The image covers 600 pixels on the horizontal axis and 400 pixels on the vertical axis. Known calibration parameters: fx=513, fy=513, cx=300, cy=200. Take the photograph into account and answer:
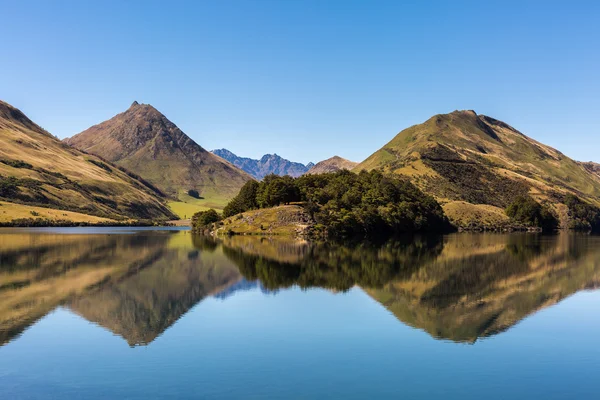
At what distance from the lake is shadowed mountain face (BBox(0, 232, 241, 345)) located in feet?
0.81

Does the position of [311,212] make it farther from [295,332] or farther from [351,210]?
[295,332]

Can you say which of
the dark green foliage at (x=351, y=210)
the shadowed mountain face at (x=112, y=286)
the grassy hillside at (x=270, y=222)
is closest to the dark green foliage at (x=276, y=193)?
the grassy hillside at (x=270, y=222)

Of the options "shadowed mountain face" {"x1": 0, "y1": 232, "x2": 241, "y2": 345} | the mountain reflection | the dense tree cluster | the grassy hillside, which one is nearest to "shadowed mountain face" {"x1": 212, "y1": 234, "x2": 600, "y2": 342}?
the mountain reflection

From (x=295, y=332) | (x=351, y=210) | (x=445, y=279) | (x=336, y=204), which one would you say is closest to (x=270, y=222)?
(x=336, y=204)

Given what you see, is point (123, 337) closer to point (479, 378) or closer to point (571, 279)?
point (479, 378)

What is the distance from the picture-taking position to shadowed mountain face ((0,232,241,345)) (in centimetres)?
4397

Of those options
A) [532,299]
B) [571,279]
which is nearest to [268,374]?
[532,299]

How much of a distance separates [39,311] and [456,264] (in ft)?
215

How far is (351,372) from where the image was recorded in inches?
1203

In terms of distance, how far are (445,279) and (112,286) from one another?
141 ft

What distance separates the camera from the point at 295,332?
4141 centimetres

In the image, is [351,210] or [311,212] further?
[351,210]

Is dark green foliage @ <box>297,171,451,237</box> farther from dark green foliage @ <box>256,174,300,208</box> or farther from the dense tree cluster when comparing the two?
dark green foliage @ <box>256,174,300,208</box>

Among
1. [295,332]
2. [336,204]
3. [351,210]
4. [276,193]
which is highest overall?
[276,193]
